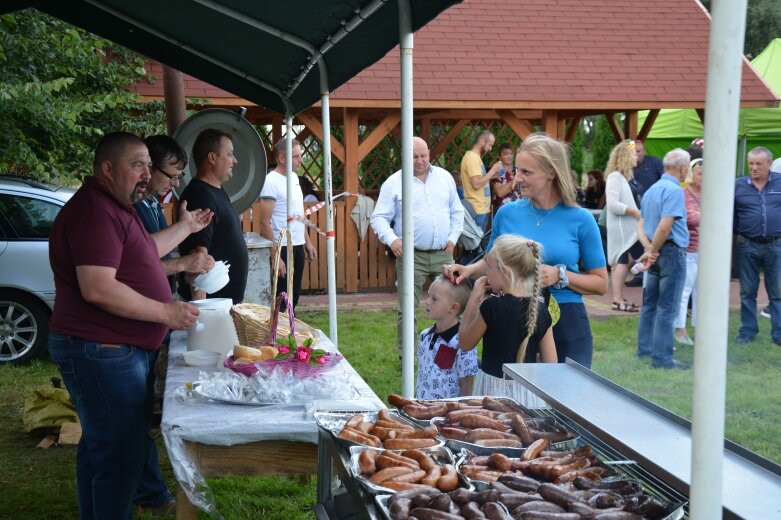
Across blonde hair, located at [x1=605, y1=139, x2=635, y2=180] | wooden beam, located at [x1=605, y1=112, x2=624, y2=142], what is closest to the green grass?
blonde hair, located at [x1=605, y1=139, x2=635, y2=180]

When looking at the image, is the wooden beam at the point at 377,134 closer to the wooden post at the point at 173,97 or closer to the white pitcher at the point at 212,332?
the wooden post at the point at 173,97

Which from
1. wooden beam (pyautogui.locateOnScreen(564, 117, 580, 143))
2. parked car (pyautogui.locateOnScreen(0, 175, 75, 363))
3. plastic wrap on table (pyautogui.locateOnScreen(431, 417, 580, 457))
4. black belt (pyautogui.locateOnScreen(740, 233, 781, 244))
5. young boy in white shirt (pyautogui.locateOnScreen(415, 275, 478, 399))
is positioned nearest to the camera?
plastic wrap on table (pyautogui.locateOnScreen(431, 417, 580, 457))

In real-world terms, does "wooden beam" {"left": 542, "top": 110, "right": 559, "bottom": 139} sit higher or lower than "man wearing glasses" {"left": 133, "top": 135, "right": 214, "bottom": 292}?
higher

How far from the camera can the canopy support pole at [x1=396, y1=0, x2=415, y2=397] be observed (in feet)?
9.64

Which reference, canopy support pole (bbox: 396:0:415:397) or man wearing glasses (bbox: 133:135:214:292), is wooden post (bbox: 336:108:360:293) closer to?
man wearing glasses (bbox: 133:135:214:292)

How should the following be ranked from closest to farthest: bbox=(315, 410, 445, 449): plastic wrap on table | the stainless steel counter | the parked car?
the stainless steel counter
bbox=(315, 410, 445, 449): plastic wrap on table
the parked car

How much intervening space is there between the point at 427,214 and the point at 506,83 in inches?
256

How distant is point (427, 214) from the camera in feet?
22.3

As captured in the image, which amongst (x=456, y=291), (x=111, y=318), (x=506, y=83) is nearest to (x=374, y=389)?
(x=456, y=291)

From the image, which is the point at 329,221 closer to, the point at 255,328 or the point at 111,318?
the point at 255,328

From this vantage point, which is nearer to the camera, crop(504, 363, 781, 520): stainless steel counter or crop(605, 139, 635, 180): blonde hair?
crop(504, 363, 781, 520): stainless steel counter

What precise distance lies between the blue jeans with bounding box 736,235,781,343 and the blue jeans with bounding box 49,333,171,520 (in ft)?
22.0

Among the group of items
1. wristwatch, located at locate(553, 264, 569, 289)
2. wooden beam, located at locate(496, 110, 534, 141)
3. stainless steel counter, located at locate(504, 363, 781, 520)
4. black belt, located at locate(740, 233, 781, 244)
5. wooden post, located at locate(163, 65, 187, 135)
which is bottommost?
stainless steel counter, located at locate(504, 363, 781, 520)

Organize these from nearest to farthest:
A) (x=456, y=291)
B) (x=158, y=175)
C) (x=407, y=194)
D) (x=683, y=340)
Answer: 1. (x=407, y=194)
2. (x=456, y=291)
3. (x=158, y=175)
4. (x=683, y=340)
